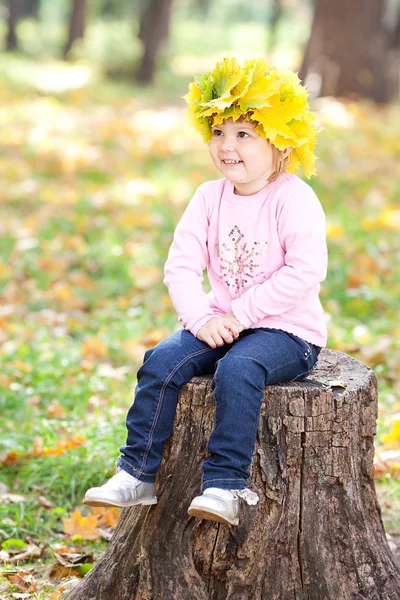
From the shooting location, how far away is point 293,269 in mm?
3043

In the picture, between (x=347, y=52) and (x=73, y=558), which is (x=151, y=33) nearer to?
(x=347, y=52)

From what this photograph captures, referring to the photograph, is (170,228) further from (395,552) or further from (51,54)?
(51,54)

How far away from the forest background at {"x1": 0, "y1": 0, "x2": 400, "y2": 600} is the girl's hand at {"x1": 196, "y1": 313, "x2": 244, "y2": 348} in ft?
3.61

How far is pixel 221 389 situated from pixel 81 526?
1.22 metres

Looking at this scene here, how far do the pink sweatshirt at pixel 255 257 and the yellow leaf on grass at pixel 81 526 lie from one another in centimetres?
109

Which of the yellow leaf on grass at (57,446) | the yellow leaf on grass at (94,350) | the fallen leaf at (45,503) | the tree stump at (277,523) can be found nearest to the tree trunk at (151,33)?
the yellow leaf on grass at (94,350)

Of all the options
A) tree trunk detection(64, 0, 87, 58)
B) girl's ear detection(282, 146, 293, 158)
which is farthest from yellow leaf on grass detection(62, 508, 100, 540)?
tree trunk detection(64, 0, 87, 58)

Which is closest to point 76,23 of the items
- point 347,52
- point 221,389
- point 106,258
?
point 347,52

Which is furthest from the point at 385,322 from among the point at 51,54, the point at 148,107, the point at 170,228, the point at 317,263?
the point at 51,54

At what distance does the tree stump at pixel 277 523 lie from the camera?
295 centimetres

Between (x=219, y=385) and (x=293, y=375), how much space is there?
32 cm

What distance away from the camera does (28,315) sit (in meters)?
6.61

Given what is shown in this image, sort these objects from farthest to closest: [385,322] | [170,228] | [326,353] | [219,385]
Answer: [170,228] → [385,322] → [326,353] → [219,385]

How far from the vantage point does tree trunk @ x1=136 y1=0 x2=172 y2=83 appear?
1955 centimetres
